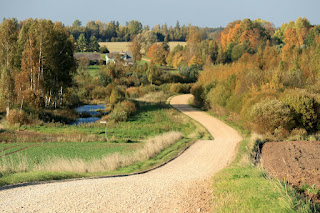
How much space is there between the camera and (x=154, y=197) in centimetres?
1023

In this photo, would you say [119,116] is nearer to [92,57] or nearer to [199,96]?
[199,96]

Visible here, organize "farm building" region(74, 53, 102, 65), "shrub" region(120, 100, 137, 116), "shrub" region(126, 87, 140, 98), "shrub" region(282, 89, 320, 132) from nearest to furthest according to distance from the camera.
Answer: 1. "shrub" region(282, 89, 320, 132)
2. "shrub" region(120, 100, 137, 116)
3. "shrub" region(126, 87, 140, 98)
4. "farm building" region(74, 53, 102, 65)

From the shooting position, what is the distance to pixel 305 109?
989 inches

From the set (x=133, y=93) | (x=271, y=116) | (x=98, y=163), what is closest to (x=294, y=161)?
(x=98, y=163)

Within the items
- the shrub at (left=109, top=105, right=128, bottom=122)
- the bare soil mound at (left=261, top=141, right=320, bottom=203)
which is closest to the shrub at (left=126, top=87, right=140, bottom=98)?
the shrub at (left=109, top=105, right=128, bottom=122)

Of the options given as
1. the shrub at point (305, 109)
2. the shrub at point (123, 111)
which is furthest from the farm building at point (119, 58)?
the shrub at point (305, 109)

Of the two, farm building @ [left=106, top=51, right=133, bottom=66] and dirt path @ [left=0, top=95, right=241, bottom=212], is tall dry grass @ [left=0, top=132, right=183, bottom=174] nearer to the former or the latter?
dirt path @ [left=0, top=95, right=241, bottom=212]

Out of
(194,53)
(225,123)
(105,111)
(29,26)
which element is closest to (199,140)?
(225,123)

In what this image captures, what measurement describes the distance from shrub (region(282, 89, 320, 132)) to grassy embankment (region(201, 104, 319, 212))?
1471 centimetres

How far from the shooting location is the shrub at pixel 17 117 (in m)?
33.5

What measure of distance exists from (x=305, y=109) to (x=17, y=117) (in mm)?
25362

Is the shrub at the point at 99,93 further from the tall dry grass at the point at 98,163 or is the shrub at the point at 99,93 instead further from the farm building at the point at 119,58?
the tall dry grass at the point at 98,163

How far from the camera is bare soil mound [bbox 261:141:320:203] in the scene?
1101 centimetres

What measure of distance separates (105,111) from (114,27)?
439 feet
